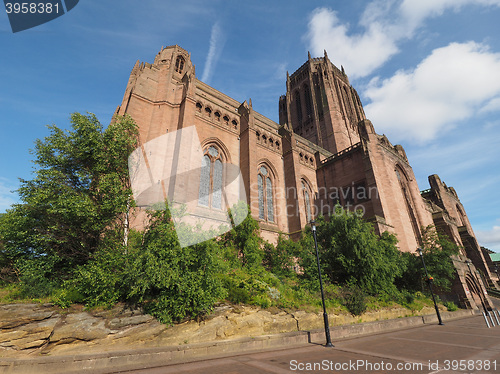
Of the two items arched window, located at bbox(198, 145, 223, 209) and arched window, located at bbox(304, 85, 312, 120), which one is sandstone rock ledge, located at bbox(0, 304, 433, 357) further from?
arched window, located at bbox(304, 85, 312, 120)

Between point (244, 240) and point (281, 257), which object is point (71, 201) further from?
point (281, 257)

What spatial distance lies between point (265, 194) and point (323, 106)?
25.8 m

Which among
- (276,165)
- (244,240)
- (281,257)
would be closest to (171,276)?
Result: (244,240)

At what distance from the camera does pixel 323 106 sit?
40250 millimetres

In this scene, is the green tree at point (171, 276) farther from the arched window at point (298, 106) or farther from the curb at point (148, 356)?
the arched window at point (298, 106)

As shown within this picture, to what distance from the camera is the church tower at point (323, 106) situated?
124 feet

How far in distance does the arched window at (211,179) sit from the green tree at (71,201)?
22.9ft

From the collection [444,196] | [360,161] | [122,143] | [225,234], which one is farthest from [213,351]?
[444,196]

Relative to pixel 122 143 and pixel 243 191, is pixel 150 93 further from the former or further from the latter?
pixel 243 191

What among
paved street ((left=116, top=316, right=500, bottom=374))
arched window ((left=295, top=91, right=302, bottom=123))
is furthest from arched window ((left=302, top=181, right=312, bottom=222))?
arched window ((left=295, top=91, right=302, bottom=123))

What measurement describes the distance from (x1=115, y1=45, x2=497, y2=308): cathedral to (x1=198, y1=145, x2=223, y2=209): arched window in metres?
0.09

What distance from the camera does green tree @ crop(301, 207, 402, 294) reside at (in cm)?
1371

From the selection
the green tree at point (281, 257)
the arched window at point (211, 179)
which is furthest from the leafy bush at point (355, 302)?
the arched window at point (211, 179)

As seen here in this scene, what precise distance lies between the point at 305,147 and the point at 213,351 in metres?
26.3
